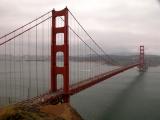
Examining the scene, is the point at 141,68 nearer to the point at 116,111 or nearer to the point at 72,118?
the point at 116,111

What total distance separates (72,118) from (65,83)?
10.3m

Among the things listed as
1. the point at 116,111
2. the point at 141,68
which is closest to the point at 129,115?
the point at 116,111

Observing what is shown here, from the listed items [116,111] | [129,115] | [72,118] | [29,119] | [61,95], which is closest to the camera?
[29,119]

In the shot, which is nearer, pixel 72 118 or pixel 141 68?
pixel 72 118

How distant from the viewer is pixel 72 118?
6.81 meters

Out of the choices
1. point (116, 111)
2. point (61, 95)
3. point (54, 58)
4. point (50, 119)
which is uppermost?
point (54, 58)

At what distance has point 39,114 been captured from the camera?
5.72 m

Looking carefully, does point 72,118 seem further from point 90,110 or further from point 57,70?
point 90,110

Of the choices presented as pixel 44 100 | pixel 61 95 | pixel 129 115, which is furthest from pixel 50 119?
pixel 129 115

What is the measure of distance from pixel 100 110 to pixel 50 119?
20.4 metres

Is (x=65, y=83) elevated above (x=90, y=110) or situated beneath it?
elevated above

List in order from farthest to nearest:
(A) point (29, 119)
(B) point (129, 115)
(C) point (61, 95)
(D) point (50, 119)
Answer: (B) point (129, 115) → (C) point (61, 95) → (D) point (50, 119) → (A) point (29, 119)

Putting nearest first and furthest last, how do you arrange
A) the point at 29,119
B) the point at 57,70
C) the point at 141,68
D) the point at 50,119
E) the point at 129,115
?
the point at 29,119, the point at 50,119, the point at 57,70, the point at 129,115, the point at 141,68

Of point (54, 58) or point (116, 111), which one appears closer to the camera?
point (54, 58)
